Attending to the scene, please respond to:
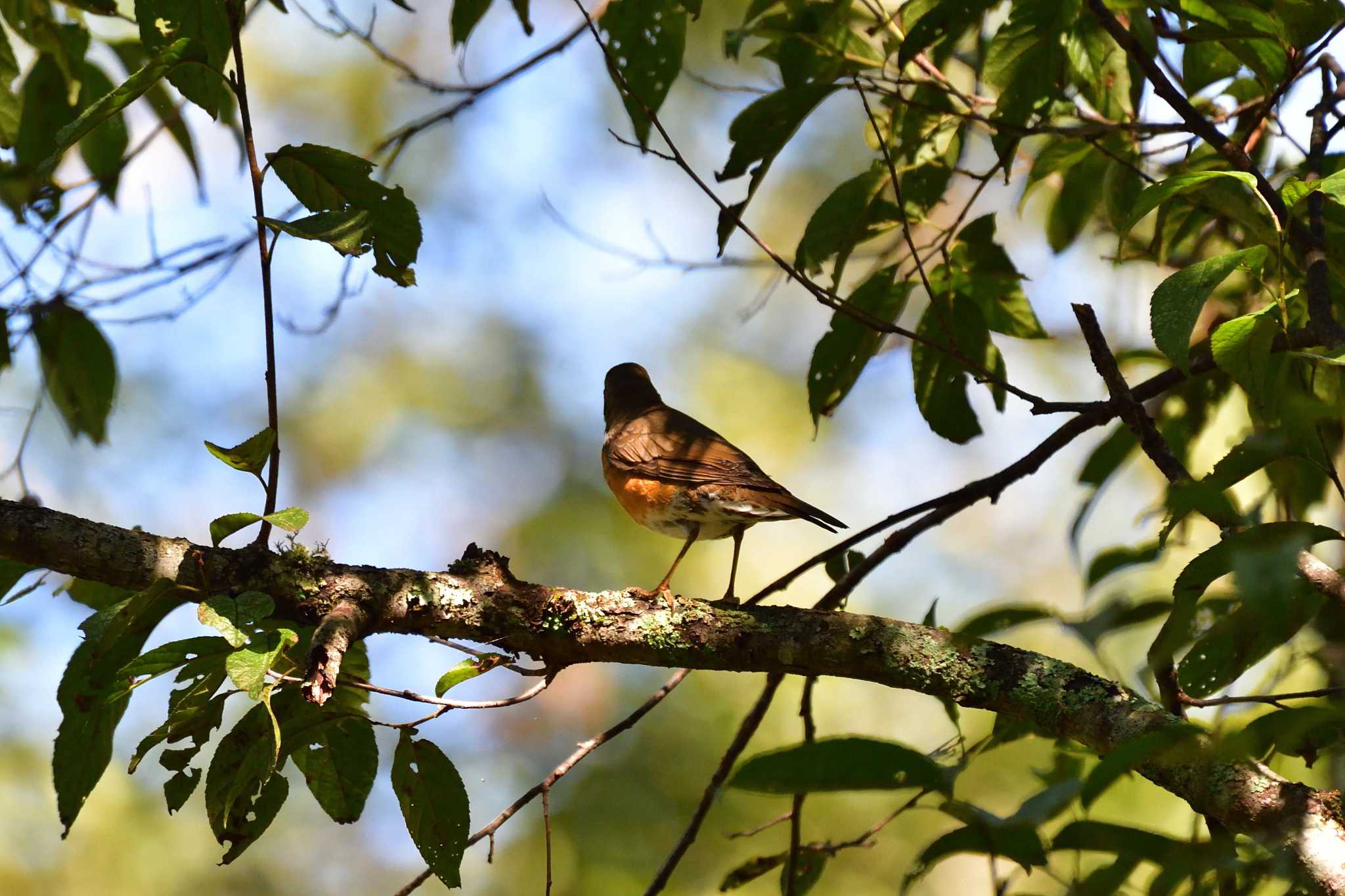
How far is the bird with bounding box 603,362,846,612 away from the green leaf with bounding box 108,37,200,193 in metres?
2.00

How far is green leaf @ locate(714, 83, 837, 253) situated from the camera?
318cm

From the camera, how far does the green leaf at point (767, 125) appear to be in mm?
3178

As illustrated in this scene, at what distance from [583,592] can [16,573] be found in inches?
48.6

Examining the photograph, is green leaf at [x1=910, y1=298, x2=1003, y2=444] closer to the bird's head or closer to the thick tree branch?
the thick tree branch

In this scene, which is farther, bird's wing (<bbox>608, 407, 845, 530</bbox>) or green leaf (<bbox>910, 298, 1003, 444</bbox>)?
bird's wing (<bbox>608, 407, 845, 530</bbox>)

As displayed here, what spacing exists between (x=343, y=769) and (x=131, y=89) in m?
1.44

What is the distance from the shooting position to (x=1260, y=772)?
214cm

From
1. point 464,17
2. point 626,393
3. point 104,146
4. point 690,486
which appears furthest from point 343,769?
Result: point 626,393

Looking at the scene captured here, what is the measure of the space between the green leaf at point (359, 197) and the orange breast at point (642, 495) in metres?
1.95

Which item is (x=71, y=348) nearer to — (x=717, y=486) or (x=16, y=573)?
(x=16, y=573)

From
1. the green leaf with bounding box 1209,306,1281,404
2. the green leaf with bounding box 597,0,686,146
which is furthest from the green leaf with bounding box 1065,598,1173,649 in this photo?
the green leaf with bounding box 597,0,686,146

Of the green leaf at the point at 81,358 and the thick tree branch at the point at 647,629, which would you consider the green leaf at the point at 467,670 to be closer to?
the thick tree branch at the point at 647,629

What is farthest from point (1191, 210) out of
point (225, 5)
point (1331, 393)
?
point (225, 5)

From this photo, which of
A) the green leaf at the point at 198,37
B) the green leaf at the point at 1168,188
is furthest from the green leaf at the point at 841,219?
the green leaf at the point at 198,37
